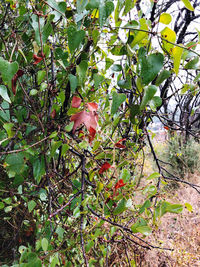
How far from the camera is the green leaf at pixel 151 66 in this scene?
0.99 ft

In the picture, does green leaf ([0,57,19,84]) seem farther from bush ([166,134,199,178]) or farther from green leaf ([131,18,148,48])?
bush ([166,134,199,178])

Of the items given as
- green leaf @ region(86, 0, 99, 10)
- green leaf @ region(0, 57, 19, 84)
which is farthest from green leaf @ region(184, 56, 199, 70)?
green leaf @ region(0, 57, 19, 84)

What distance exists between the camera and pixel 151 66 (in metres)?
0.30

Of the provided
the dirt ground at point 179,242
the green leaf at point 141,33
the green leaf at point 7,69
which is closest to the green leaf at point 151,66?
the green leaf at point 141,33

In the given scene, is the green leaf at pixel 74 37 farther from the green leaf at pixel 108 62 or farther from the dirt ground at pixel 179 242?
the dirt ground at pixel 179 242

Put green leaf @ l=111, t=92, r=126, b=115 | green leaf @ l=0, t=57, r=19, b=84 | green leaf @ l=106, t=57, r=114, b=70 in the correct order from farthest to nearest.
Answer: green leaf @ l=106, t=57, r=114, b=70 < green leaf @ l=111, t=92, r=126, b=115 < green leaf @ l=0, t=57, r=19, b=84

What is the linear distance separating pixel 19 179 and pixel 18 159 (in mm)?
138

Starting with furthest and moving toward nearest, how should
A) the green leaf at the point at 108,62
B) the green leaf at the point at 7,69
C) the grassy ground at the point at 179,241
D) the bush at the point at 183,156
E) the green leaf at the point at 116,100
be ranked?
the bush at the point at 183,156 → the grassy ground at the point at 179,241 → the green leaf at the point at 108,62 → the green leaf at the point at 116,100 → the green leaf at the point at 7,69

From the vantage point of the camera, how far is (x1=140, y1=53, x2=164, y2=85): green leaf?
11.9 inches

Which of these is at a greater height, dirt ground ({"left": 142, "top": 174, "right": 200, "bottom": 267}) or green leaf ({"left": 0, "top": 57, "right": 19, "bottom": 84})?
green leaf ({"left": 0, "top": 57, "right": 19, "bottom": 84})

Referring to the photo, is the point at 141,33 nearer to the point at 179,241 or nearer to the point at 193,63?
the point at 193,63

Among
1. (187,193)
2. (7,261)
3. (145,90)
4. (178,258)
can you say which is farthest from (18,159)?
(187,193)

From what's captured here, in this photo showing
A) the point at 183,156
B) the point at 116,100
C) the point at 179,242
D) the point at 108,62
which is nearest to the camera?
the point at 116,100

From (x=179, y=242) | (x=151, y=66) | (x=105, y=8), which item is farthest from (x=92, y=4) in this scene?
(x=179, y=242)
